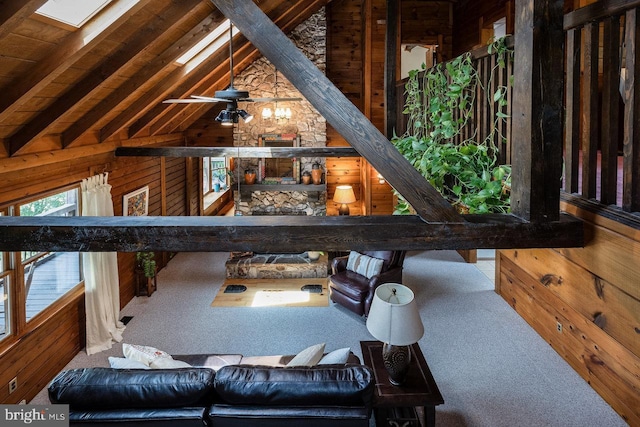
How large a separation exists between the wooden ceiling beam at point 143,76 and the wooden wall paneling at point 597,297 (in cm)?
351

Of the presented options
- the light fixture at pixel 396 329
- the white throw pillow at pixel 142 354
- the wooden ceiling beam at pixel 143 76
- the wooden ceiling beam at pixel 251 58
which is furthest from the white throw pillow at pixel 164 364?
the wooden ceiling beam at pixel 251 58

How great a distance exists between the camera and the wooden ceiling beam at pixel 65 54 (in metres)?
3.01

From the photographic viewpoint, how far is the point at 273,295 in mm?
6930

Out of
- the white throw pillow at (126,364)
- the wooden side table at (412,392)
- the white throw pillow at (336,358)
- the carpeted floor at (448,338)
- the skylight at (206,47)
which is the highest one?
the skylight at (206,47)

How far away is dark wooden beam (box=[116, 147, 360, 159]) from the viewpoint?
612cm

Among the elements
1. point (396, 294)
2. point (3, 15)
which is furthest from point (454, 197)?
point (3, 15)

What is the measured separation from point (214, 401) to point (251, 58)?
22.9 ft

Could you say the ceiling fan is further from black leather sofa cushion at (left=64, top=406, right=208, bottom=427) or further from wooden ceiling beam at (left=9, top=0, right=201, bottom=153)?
black leather sofa cushion at (left=64, top=406, right=208, bottom=427)

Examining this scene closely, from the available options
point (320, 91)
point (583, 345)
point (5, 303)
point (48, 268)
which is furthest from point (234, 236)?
point (48, 268)

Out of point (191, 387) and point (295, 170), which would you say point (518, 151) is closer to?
point (191, 387)

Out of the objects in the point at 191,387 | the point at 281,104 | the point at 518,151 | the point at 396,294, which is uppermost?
the point at 281,104

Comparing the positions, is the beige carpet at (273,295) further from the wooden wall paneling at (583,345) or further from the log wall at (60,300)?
the wooden wall paneling at (583,345)

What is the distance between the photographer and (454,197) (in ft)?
12.8

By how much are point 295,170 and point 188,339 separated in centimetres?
441
